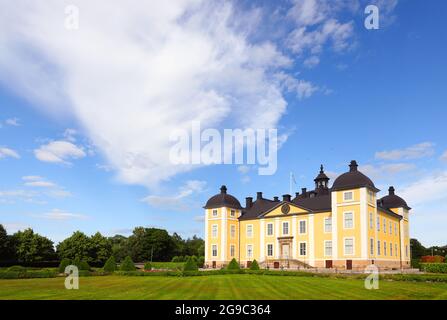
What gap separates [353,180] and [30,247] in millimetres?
48595

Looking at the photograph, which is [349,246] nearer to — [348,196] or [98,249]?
[348,196]

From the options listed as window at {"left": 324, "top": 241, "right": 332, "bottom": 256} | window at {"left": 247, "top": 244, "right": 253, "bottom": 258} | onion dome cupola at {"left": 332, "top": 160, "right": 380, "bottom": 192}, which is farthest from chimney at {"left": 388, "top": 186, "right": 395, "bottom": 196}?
window at {"left": 247, "top": 244, "right": 253, "bottom": 258}

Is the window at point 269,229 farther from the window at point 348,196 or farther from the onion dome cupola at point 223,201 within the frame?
the window at point 348,196

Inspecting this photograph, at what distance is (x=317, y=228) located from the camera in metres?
54.2

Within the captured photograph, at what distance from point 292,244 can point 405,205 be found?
741 inches

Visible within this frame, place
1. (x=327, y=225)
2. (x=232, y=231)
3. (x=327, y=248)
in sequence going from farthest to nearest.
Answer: (x=232, y=231), (x=327, y=225), (x=327, y=248)

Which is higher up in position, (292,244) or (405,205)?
(405,205)

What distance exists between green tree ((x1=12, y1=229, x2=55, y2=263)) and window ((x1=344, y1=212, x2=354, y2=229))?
45939 mm

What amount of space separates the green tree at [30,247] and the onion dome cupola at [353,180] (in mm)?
45400

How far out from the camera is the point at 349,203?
164ft

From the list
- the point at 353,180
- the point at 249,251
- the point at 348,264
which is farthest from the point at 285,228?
the point at 353,180

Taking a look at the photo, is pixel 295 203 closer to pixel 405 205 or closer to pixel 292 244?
pixel 292 244

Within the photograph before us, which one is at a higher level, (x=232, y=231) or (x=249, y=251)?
(x=232, y=231)
